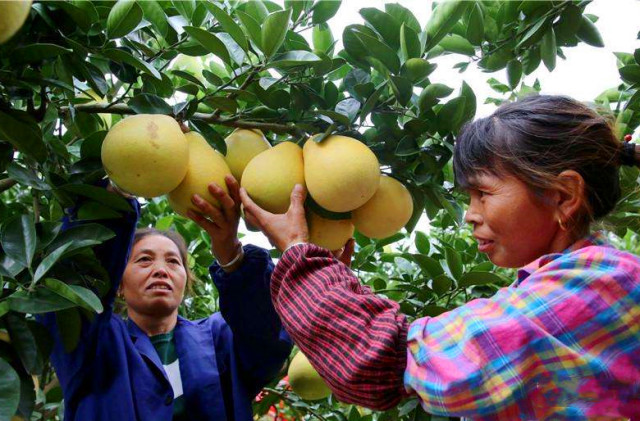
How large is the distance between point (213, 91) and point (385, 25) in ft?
1.37

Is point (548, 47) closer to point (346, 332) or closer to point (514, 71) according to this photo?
point (514, 71)

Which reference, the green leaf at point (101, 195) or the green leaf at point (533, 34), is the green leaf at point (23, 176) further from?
the green leaf at point (533, 34)

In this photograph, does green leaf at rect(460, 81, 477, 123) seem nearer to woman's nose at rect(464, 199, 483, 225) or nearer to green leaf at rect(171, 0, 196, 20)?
woman's nose at rect(464, 199, 483, 225)

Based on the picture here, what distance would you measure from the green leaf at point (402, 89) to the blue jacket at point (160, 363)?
0.56 metres

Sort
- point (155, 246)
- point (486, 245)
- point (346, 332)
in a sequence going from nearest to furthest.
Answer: point (346, 332) < point (486, 245) < point (155, 246)

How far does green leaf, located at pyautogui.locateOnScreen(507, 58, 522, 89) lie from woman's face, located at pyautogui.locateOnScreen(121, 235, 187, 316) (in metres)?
1.16

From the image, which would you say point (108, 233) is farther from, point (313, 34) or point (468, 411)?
point (468, 411)

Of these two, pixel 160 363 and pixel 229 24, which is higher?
pixel 229 24

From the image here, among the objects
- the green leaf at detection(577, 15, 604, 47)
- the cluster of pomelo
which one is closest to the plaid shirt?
the cluster of pomelo

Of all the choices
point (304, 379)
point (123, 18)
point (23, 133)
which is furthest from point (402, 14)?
Result: point (304, 379)

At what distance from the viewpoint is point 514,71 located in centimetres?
189

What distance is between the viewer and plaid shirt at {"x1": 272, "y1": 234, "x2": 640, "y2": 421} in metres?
1.03

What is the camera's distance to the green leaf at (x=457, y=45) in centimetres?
177

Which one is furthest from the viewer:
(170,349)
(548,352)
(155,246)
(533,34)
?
(155,246)
